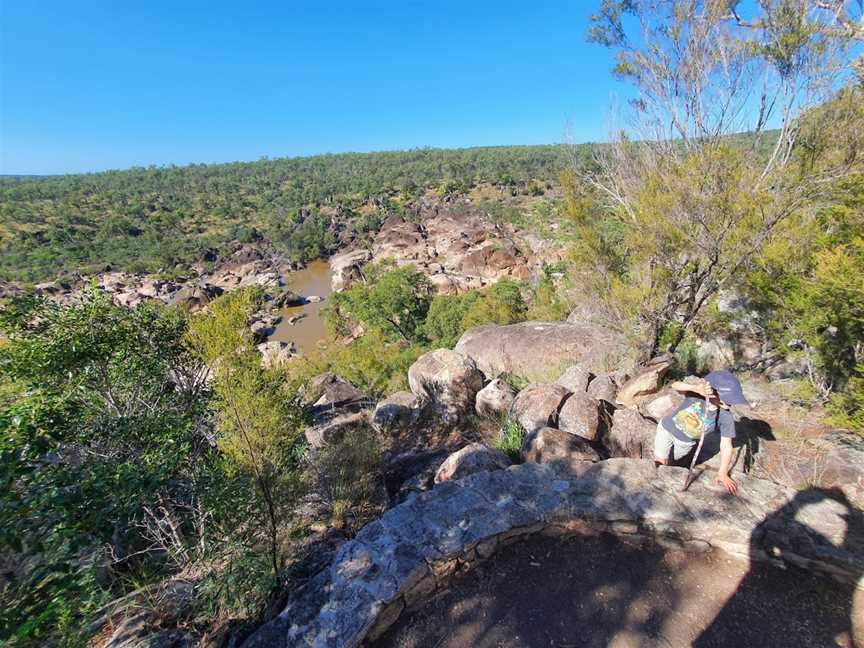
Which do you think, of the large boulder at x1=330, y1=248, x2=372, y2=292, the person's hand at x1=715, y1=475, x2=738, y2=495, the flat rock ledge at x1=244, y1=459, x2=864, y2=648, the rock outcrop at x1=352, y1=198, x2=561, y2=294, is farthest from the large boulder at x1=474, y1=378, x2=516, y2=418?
the large boulder at x1=330, y1=248, x2=372, y2=292

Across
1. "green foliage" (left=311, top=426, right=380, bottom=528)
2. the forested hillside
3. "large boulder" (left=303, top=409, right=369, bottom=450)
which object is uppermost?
the forested hillside

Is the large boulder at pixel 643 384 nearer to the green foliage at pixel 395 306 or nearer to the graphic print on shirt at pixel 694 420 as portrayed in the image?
the graphic print on shirt at pixel 694 420

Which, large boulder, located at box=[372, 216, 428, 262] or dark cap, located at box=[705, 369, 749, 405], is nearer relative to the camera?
dark cap, located at box=[705, 369, 749, 405]

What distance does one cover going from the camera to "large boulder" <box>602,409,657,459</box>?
4.41 meters

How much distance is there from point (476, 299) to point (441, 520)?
805 inches

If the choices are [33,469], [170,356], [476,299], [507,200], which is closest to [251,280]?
[476,299]

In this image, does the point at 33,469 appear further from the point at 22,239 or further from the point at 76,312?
the point at 22,239

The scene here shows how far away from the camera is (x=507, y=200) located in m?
57.9

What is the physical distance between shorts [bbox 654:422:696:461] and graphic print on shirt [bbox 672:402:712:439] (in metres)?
0.13

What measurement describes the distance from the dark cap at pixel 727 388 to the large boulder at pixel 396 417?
6.05m

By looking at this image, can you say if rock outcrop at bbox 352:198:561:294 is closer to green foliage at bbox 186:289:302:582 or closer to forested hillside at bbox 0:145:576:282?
forested hillside at bbox 0:145:576:282

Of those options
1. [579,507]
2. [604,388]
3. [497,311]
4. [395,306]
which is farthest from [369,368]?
[579,507]

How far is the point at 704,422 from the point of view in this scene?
353cm

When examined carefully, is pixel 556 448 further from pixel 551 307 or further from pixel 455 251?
pixel 455 251
